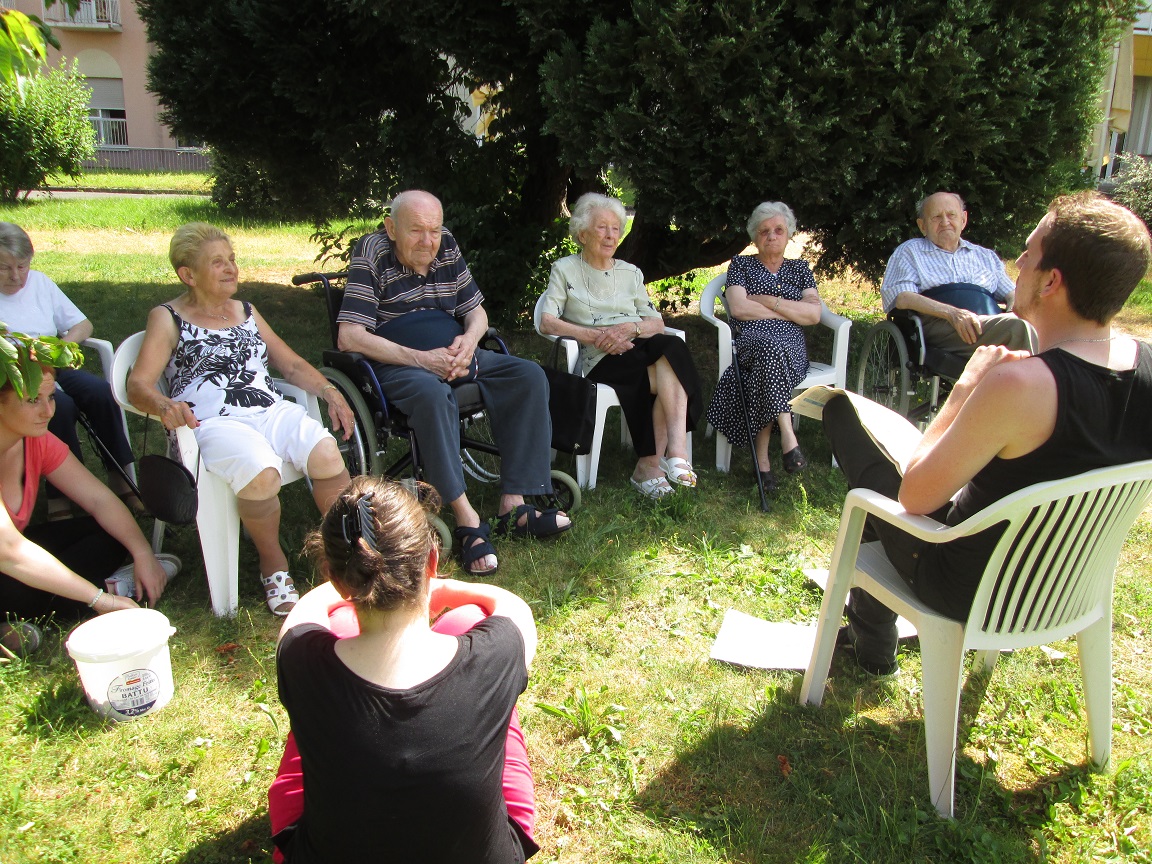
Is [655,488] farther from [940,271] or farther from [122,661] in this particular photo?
[122,661]

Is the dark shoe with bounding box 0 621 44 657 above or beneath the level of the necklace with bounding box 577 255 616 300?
beneath

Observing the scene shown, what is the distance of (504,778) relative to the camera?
1720mm

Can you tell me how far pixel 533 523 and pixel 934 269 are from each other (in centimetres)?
257

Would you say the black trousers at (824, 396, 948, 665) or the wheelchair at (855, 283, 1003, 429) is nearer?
the black trousers at (824, 396, 948, 665)

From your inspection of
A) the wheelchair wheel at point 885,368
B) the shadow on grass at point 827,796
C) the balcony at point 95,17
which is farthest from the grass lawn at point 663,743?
the balcony at point 95,17

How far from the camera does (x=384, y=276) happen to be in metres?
3.66

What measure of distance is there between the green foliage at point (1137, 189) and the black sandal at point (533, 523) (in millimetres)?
10749

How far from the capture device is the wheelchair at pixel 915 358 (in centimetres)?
436

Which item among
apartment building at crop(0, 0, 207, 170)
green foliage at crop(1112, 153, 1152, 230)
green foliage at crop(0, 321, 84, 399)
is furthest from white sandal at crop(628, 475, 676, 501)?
apartment building at crop(0, 0, 207, 170)

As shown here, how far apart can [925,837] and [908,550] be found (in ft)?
2.22

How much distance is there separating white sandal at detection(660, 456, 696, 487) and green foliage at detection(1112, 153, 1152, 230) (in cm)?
993

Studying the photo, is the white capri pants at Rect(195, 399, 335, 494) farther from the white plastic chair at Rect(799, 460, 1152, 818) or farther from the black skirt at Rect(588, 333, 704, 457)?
the white plastic chair at Rect(799, 460, 1152, 818)

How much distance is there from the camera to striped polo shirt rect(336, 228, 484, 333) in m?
3.58

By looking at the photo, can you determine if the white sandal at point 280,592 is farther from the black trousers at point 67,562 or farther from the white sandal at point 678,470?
the white sandal at point 678,470
